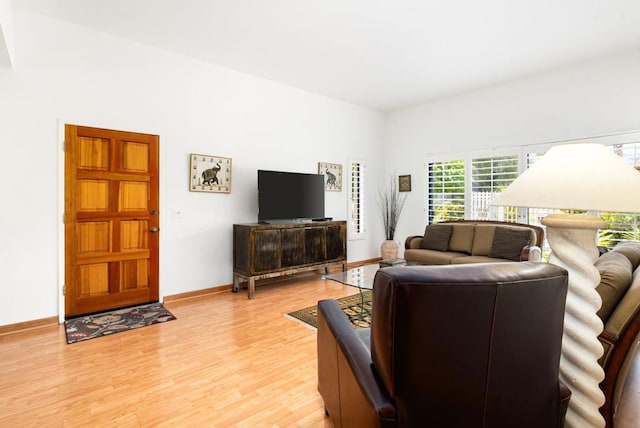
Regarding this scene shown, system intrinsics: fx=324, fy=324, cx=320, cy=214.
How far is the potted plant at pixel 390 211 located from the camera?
6088mm

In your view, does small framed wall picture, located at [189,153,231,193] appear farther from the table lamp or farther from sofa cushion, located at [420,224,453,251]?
the table lamp

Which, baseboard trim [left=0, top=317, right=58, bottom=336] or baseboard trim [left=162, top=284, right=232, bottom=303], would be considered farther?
baseboard trim [left=162, top=284, right=232, bottom=303]

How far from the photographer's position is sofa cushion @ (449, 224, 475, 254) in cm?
479

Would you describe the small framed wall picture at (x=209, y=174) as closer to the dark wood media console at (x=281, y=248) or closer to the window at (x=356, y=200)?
the dark wood media console at (x=281, y=248)

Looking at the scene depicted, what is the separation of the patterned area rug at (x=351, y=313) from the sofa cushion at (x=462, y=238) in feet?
5.79

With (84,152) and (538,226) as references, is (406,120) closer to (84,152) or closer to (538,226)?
(538,226)

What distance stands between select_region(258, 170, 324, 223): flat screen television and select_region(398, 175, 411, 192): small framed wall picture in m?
1.98

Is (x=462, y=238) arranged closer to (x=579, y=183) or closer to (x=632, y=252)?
(x=632, y=252)

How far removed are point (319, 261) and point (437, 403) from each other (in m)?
3.74

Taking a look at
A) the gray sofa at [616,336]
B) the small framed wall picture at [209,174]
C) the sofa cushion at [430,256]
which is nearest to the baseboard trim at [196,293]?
the small framed wall picture at [209,174]

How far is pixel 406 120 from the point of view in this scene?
20.7ft

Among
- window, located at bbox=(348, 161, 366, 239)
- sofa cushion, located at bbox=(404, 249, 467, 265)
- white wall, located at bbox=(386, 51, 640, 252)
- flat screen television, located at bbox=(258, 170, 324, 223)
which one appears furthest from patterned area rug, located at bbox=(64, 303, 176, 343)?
white wall, located at bbox=(386, 51, 640, 252)

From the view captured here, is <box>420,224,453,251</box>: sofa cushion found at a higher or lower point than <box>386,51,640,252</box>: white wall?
lower

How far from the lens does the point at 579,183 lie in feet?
4.01
